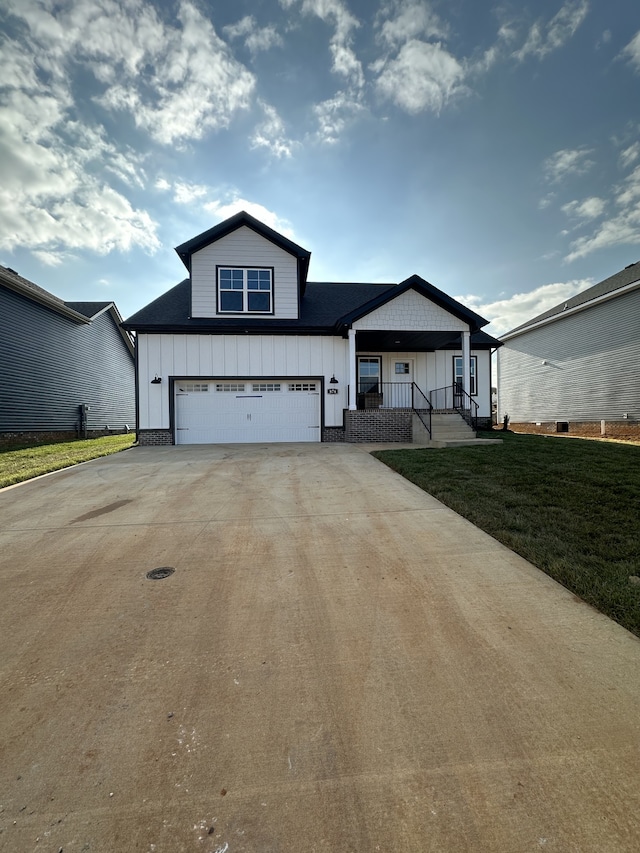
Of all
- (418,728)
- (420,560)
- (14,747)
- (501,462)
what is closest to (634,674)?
(418,728)

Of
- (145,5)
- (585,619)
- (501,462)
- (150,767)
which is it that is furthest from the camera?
(145,5)

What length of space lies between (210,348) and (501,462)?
381 inches

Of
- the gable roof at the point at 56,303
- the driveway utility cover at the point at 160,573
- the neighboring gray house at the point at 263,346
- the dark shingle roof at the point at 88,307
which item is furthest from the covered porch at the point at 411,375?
the dark shingle roof at the point at 88,307

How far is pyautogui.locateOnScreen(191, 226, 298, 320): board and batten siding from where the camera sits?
1262 centimetres

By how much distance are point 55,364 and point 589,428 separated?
80.2ft

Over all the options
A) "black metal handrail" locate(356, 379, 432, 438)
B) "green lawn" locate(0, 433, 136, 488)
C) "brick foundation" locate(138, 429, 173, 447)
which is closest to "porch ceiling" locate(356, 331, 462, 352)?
"black metal handrail" locate(356, 379, 432, 438)

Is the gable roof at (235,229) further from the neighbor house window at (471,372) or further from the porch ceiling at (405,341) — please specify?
the neighbor house window at (471,372)

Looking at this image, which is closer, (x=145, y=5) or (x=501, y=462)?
(x=501, y=462)

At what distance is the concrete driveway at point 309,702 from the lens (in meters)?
1.28

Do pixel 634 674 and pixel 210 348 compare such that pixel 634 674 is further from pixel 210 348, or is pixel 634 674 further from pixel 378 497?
pixel 210 348

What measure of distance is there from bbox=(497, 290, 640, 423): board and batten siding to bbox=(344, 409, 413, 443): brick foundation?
9969mm

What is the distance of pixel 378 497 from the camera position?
17.4 feet

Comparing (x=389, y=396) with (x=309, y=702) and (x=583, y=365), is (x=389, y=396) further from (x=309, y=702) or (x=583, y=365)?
(x=309, y=702)

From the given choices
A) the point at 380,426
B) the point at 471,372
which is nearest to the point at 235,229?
the point at 380,426
